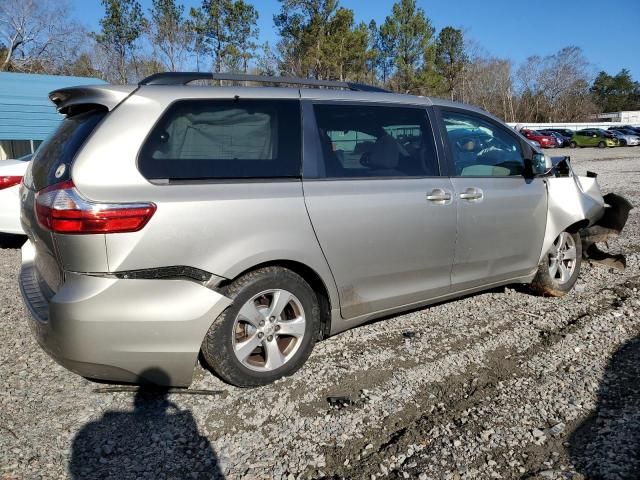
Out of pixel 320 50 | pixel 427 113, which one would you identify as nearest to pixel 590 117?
pixel 320 50

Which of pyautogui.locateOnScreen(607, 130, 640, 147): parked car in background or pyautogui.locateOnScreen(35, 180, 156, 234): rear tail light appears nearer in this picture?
pyautogui.locateOnScreen(35, 180, 156, 234): rear tail light

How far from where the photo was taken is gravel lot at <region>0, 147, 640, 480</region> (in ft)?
8.11

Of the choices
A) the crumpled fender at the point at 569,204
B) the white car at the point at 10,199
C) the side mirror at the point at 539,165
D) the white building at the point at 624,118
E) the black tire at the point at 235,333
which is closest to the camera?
the black tire at the point at 235,333

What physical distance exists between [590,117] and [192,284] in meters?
90.8

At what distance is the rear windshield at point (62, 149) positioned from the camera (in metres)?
2.75

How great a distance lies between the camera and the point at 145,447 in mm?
2600

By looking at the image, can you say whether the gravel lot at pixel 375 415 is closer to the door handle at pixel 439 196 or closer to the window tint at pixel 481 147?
the door handle at pixel 439 196

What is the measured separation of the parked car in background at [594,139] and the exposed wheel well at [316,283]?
4410cm

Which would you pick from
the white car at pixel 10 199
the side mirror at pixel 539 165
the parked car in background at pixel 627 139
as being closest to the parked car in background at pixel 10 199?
the white car at pixel 10 199

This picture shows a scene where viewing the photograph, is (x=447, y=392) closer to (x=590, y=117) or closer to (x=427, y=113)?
(x=427, y=113)

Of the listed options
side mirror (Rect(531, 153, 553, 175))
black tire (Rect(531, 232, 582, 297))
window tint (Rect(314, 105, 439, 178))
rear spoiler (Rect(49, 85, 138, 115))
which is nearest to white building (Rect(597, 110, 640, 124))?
black tire (Rect(531, 232, 582, 297))

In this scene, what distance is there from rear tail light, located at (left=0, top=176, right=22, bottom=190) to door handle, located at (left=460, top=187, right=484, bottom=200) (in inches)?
197

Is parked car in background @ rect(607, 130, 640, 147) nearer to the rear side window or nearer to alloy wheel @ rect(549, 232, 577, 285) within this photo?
alloy wheel @ rect(549, 232, 577, 285)

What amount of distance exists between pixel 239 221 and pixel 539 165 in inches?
112
